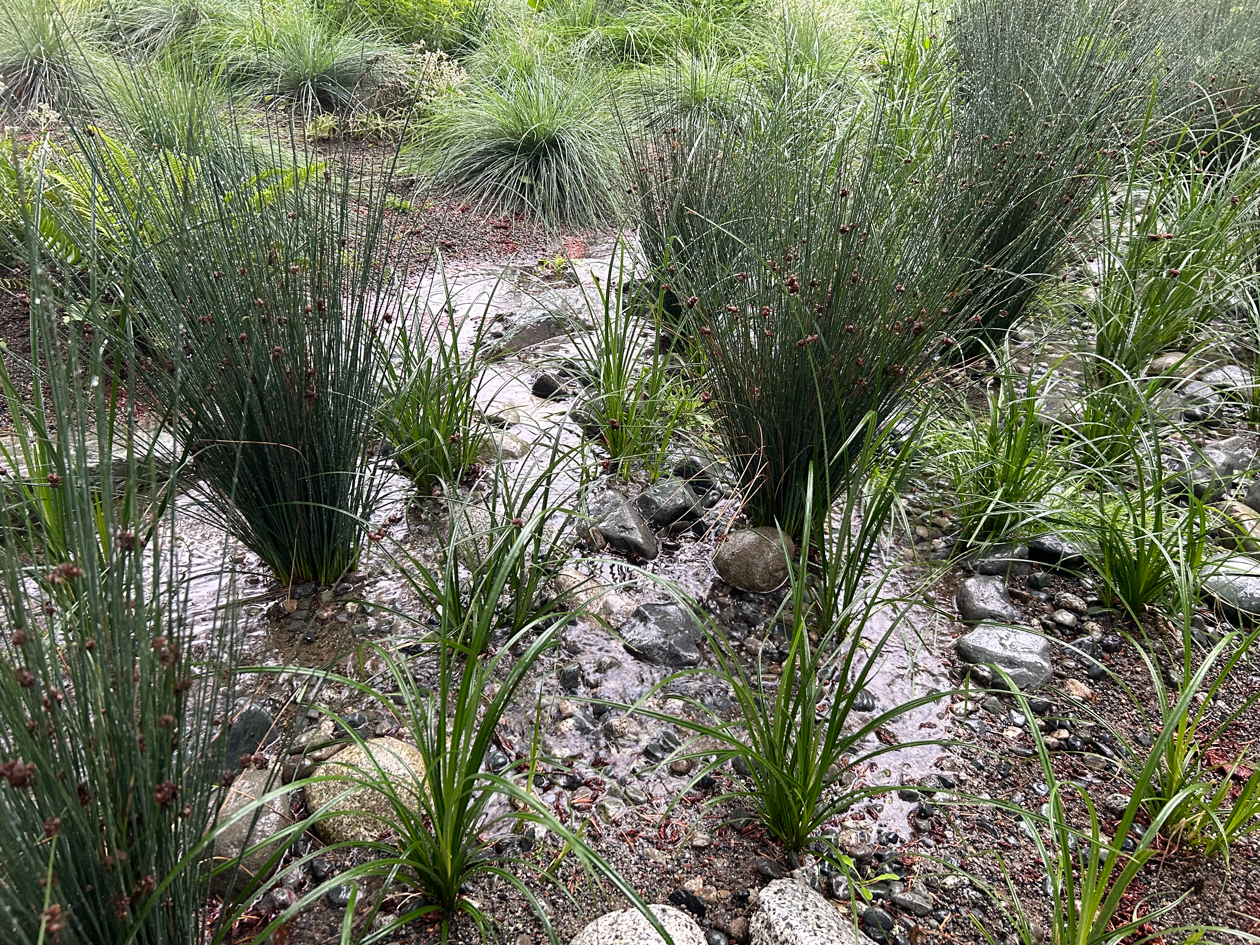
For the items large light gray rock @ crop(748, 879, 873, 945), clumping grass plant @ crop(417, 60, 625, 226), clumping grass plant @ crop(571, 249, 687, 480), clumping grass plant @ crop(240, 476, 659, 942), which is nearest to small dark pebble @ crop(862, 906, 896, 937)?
large light gray rock @ crop(748, 879, 873, 945)

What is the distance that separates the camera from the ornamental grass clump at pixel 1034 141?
2879mm

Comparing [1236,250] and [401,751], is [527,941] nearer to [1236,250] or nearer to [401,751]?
[401,751]

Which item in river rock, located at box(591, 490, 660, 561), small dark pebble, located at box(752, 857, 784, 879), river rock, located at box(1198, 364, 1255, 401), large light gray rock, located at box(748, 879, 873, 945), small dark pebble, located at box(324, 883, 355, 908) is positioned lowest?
small dark pebble, located at box(752, 857, 784, 879)

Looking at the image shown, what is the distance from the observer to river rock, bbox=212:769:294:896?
1456mm

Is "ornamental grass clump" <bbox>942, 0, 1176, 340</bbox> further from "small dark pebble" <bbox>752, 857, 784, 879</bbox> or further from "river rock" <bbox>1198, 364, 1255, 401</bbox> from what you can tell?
"small dark pebble" <bbox>752, 857, 784, 879</bbox>

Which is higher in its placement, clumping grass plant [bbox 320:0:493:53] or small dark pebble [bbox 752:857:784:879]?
clumping grass plant [bbox 320:0:493:53]

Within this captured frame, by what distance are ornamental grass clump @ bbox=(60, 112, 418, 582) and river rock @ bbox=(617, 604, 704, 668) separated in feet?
2.29

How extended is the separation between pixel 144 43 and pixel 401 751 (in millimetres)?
6419

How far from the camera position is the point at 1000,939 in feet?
4.80

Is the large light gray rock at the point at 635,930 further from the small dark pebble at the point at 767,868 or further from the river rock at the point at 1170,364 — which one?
the river rock at the point at 1170,364

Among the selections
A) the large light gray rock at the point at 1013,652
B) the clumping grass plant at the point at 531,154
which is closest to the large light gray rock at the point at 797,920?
the large light gray rock at the point at 1013,652

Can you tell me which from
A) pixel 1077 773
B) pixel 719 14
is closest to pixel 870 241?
pixel 1077 773

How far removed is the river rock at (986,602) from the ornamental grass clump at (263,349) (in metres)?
1.53

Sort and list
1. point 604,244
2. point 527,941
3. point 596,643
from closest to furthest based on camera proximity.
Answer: point 527,941
point 596,643
point 604,244
